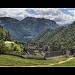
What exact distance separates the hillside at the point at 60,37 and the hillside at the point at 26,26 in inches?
14.7


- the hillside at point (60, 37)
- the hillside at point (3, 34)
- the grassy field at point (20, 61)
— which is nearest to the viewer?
the grassy field at point (20, 61)

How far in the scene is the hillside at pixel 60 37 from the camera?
18.0 metres

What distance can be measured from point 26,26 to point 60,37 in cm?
226

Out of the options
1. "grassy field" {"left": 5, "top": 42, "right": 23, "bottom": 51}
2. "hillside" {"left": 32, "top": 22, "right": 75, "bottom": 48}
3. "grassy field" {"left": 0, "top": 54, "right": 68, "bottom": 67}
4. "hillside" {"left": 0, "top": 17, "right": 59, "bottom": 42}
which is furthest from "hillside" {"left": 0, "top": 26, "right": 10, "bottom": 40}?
"hillside" {"left": 32, "top": 22, "right": 75, "bottom": 48}

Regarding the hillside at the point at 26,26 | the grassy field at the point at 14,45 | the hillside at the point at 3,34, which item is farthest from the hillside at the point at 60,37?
the hillside at the point at 3,34

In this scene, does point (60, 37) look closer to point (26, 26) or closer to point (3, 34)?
point (26, 26)

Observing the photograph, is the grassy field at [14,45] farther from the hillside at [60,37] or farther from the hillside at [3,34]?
the hillside at [60,37]

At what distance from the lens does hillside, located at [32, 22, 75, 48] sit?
18.0m

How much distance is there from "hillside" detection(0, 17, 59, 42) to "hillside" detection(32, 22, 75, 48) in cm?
37
